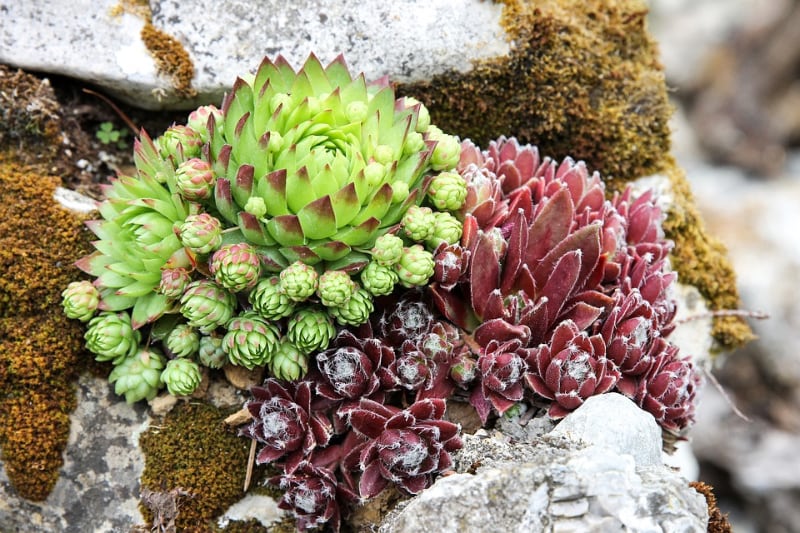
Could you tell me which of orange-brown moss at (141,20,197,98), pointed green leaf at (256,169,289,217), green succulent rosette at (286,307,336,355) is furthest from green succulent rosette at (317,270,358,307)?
orange-brown moss at (141,20,197,98)

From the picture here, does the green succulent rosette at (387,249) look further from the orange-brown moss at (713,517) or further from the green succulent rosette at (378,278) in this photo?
Result: the orange-brown moss at (713,517)

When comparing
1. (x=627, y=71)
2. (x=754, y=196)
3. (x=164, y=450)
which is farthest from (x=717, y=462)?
(x=164, y=450)

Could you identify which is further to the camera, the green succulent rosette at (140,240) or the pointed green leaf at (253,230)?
the green succulent rosette at (140,240)

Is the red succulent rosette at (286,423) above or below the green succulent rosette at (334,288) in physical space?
Answer: below

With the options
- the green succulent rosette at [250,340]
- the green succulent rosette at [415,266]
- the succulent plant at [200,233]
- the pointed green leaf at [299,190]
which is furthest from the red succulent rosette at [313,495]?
the pointed green leaf at [299,190]

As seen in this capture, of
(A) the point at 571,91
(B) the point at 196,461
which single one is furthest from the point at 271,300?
(A) the point at 571,91

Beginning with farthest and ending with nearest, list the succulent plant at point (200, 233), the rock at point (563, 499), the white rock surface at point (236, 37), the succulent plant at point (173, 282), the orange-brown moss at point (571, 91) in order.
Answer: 1. the orange-brown moss at point (571, 91)
2. the white rock surface at point (236, 37)
3. the succulent plant at point (173, 282)
4. the succulent plant at point (200, 233)
5. the rock at point (563, 499)

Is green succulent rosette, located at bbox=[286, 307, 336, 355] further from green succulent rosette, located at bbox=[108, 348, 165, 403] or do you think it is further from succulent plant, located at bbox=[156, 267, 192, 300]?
green succulent rosette, located at bbox=[108, 348, 165, 403]

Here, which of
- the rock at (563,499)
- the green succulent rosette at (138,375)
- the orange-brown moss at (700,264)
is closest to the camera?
the rock at (563,499)

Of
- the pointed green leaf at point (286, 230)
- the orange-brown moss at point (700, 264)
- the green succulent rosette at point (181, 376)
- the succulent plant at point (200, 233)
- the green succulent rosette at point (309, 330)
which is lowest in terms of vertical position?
the green succulent rosette at point (181, 376)
